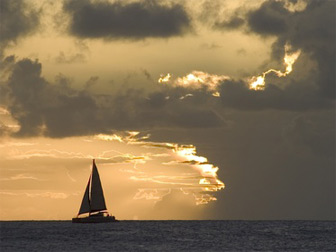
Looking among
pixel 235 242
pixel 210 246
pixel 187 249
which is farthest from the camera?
pixel 235 242

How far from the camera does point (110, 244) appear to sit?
161 m

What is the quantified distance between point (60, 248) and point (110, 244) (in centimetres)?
1346

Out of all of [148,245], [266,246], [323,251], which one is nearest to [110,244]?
[148,245]

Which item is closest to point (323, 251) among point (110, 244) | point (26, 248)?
point (110, 244)

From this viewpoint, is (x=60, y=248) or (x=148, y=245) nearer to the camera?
(x=60, y=248)

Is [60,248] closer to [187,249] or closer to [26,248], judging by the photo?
[26,248]

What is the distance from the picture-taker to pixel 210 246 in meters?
158

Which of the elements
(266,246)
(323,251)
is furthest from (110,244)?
(323,251)

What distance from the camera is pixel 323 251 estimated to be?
5896 inches

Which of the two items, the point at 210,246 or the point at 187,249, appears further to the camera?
the point at 210,246

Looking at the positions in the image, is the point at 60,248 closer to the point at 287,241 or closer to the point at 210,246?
the point at 210,246

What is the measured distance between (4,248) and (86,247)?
14766mm

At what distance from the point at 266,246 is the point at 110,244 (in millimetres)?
29727

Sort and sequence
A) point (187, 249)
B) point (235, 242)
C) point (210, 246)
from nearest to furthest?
point (187, 249) < point (210, 246) < point (235, 242)
